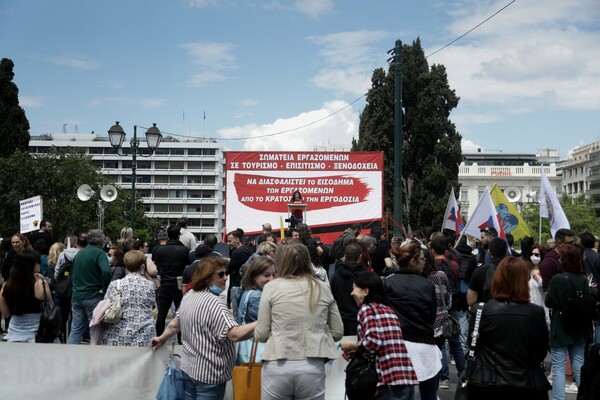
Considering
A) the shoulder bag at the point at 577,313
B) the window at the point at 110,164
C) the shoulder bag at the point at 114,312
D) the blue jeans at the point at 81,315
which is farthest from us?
the window at the point at 110,164

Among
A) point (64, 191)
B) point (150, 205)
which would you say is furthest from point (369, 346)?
point (150, 205)

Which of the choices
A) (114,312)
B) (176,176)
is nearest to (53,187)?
(114,312)

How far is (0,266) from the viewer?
39.3ft

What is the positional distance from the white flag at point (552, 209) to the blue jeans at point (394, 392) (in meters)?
9.38

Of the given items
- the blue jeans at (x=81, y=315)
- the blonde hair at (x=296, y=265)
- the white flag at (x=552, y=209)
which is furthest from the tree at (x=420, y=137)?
the blonde hair at (x=296, y=265)

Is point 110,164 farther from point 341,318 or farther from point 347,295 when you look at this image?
point 341,318

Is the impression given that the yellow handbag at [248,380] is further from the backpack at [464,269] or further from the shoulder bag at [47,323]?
the backpack at [464,269]

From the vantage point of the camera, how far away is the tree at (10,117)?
47188 mm

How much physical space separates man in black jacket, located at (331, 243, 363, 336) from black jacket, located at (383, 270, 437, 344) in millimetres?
1528

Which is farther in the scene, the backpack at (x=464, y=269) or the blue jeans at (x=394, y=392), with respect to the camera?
the backpack at (x=464, y=269)

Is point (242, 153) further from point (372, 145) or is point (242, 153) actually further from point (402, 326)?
point (372, 145)

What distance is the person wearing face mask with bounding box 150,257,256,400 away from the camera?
5418 millimetres

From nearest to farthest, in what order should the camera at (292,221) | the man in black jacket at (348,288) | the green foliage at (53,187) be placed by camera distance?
the man in black jacket at (348,288) < the camera at (292,221) < the green foliage at (53,187)

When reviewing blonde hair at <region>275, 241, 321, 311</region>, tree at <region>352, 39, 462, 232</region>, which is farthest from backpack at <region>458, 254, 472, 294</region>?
tree at <region>352, 39, 462, 232</region>
